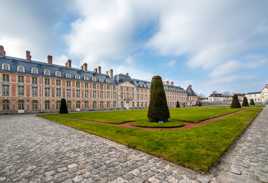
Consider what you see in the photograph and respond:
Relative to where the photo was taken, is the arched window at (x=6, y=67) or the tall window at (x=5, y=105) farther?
the arched window at (x=6, y=67)

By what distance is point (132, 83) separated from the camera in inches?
2162

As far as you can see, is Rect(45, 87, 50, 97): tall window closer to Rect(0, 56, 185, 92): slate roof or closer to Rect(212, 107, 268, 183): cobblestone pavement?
Rect(0, 56, 185, 92): slate roof

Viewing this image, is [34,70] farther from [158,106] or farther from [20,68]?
[158,106]

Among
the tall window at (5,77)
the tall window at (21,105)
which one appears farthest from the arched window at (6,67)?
the tall window at (21,105)

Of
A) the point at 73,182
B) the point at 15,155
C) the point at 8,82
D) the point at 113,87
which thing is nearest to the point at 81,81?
the point at 113,87

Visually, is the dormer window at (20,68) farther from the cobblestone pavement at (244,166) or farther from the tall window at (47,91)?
the cobblestone pavement at (244,166)

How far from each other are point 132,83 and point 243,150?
164ft

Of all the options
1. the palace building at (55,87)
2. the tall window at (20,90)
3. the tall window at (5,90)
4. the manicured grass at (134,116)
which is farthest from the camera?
the tall window at (20,90)

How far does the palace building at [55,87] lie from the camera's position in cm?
2967

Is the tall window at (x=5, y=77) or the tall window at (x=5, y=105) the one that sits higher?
the tall window at (x=5, y=77)

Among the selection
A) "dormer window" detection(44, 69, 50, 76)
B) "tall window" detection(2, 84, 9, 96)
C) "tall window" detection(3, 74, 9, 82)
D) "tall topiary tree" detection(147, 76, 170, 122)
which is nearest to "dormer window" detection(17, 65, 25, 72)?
"tall window" detection(3, 74, 9, 82)

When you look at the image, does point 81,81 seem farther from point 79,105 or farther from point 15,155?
point 15,155

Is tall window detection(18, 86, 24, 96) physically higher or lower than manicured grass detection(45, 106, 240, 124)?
higher

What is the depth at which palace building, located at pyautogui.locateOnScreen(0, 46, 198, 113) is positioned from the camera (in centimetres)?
2967
